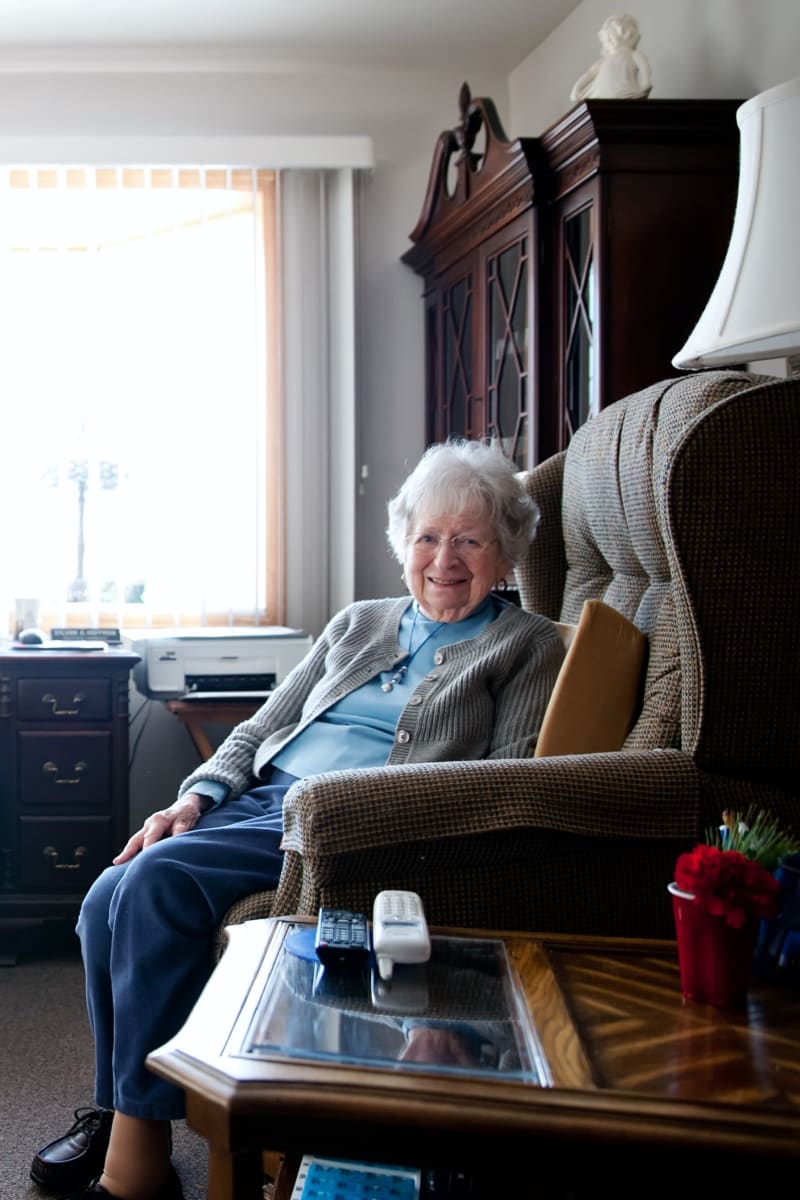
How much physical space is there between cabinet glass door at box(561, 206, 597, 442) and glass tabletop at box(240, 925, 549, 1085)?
1.57 metres

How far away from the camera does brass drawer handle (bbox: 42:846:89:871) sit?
9.78 feet

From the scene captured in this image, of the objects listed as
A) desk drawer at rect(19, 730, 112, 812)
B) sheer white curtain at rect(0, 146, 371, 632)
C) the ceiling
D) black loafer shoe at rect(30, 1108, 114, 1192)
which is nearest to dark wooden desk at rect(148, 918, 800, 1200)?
black loafer shoe at rect(30, 1108, 114, 1192)

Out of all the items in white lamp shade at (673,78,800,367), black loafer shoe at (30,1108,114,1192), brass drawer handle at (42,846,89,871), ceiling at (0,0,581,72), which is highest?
ceiling at (0,0,581,72)

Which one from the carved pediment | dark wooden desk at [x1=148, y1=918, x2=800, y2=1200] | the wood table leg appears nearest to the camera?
dark wooden desk at [x1=148, y1=918, x2=800, y2=1200]

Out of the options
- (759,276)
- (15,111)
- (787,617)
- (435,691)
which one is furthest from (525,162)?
(15,111)

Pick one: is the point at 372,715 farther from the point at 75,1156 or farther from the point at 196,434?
the point at 196,434

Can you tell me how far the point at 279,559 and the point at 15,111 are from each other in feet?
5.33

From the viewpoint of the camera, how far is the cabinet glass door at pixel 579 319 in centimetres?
250

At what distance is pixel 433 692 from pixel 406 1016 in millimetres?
869

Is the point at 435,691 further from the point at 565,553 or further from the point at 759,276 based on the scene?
the point at 759,276

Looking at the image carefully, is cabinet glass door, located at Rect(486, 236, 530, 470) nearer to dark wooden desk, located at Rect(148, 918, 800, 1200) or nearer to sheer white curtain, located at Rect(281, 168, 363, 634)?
A: sheer white curtain, located at Rect(281, 168, 363, 634)

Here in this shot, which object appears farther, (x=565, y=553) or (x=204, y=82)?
(x=204, y=82)

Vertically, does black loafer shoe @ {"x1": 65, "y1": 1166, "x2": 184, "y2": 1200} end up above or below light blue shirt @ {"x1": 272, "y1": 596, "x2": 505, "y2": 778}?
below

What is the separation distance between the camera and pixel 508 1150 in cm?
88
